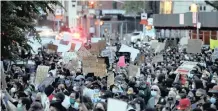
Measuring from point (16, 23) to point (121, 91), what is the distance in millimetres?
4695

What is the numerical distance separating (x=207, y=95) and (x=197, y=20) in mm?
20990

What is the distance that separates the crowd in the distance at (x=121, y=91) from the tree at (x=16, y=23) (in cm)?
82

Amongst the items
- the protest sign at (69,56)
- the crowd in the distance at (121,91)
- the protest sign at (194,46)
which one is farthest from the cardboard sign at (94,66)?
the protest sign at (194,46)

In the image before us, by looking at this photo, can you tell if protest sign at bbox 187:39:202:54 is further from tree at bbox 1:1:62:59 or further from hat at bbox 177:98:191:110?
hat at bbox 177:98:191:110

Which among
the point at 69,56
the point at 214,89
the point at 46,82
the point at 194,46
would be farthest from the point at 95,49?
the point at 214,89

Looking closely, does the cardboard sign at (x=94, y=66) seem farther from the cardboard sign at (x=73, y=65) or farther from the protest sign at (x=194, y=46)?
the protest sign at (x=194, y=46)

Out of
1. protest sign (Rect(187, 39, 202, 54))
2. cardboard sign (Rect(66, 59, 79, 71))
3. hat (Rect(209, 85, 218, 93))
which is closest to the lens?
hat (Rect(209, 85, 218, 93))

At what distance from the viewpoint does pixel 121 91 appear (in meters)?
14.7

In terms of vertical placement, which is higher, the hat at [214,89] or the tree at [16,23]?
the tree at [16,23]

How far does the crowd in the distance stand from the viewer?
12.5 meters

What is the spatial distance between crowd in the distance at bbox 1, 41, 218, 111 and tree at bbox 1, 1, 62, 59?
2.69 ft

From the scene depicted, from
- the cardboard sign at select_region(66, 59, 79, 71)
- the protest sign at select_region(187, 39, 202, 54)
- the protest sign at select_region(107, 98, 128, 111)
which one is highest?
the protest sign at select_region(107, 98, 128, 111)

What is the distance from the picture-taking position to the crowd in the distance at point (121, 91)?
493 inches

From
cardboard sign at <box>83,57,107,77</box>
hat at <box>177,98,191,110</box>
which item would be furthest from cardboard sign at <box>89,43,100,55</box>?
hat at <box>177,98,191,110</box>
